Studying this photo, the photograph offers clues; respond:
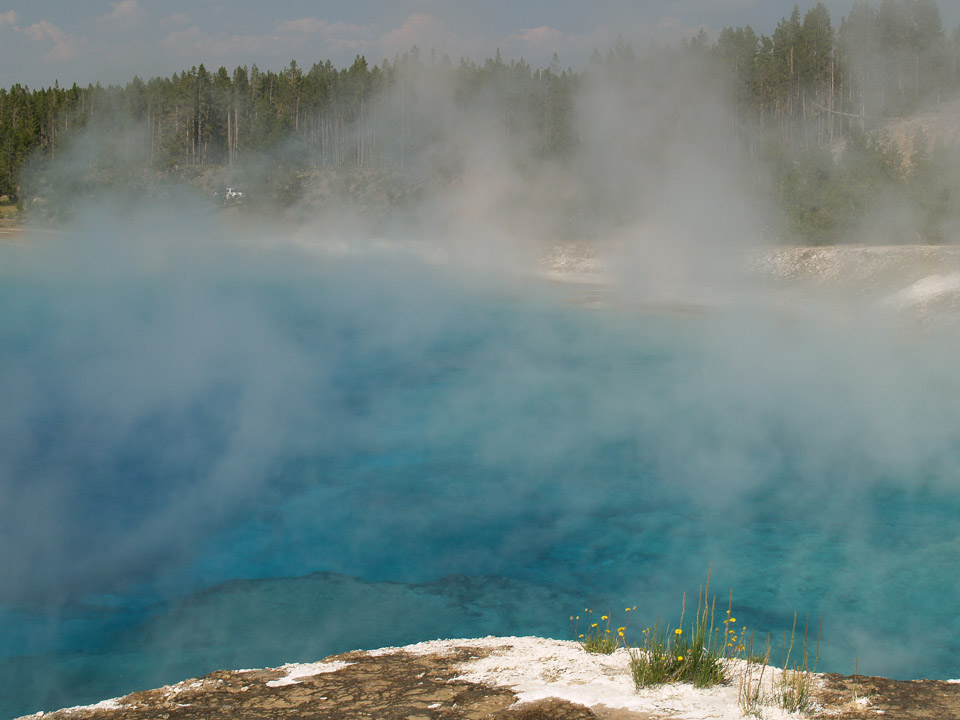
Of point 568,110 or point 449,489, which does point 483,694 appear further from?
point 568,110

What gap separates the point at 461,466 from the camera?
634 centimetres

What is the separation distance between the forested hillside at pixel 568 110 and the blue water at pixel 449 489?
16.5ft

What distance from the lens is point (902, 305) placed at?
11.0m

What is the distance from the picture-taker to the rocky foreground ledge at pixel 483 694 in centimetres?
201

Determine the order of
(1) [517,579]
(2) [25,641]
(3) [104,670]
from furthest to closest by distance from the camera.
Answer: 1. (1) [517,579]
2. (2) [25,641]
3. (3) [104,670]

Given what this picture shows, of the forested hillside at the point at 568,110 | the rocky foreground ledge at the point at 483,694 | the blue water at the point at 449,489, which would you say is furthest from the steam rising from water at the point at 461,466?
the forested hillside at the point at 568,110

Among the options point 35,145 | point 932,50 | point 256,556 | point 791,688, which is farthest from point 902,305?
point 35,145

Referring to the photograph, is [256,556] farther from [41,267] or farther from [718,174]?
[41,267]

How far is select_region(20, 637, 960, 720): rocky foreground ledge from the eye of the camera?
6.59 ft

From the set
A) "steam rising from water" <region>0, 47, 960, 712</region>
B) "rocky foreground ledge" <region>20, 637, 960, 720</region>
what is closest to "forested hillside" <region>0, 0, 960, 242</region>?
"steam rising from water" <region>0, 47, 960, 712</region>

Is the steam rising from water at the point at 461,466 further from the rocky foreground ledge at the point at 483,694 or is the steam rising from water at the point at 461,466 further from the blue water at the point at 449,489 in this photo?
the rocky foreground ledge at the point at 483,694

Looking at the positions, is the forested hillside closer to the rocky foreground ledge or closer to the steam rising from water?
the steam rising from water

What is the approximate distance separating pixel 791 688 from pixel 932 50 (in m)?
27.8

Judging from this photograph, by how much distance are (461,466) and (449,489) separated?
0.46 metres
